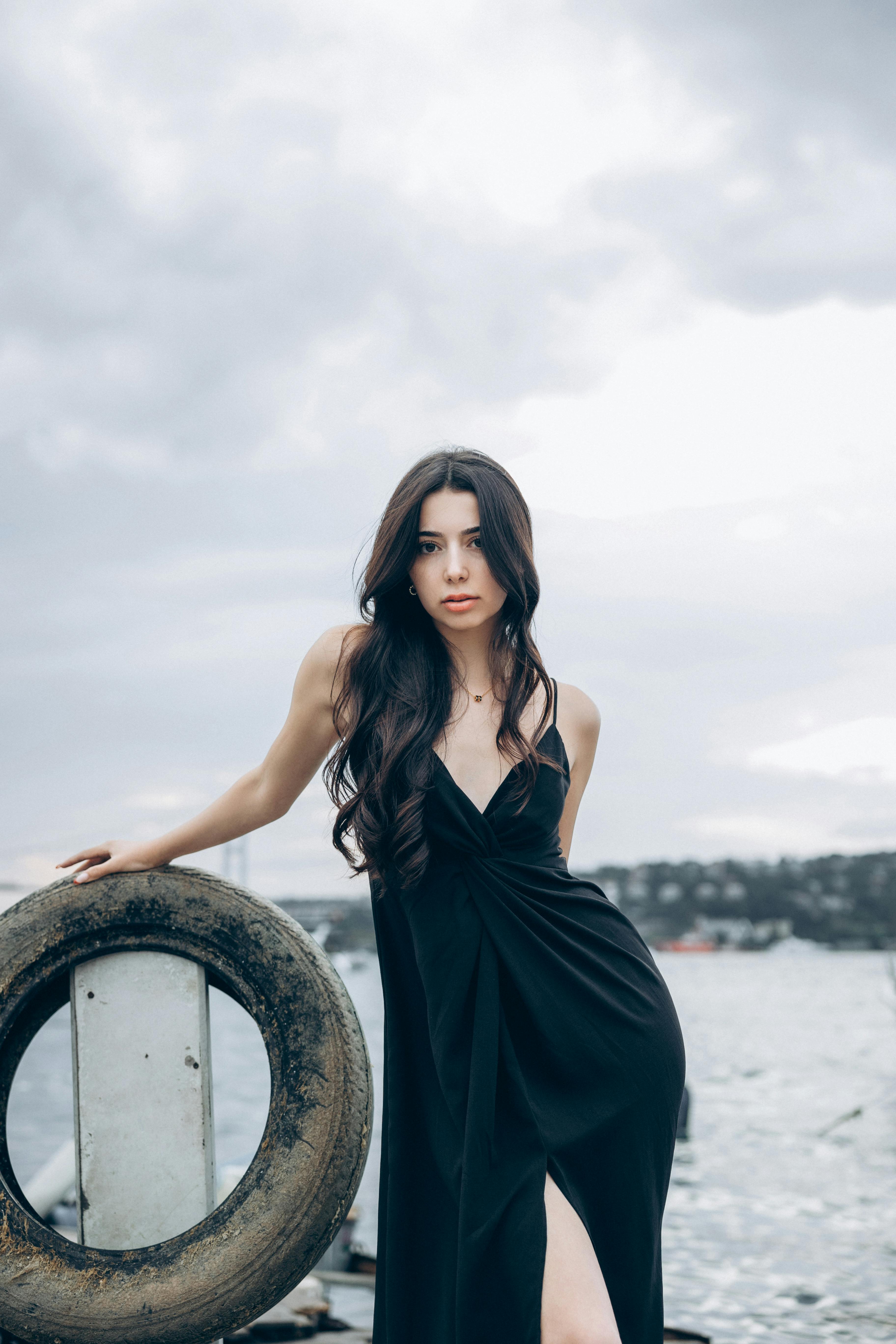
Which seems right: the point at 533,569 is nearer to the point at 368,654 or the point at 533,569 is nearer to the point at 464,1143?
the point at 368,654

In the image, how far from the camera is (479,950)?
217cm

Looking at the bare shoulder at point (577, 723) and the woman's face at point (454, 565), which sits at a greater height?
the woman's face at point (454, 565)

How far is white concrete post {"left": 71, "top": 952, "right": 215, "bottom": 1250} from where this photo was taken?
2.45m

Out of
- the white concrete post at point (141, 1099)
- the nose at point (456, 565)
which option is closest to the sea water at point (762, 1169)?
the white concrete post at point (141, 1099)

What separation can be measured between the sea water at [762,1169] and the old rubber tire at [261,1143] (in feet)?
6.93

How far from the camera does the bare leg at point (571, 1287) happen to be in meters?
1.89

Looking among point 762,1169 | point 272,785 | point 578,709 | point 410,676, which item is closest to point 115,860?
point 272,785

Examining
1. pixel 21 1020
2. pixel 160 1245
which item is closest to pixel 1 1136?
pixel 21 1020

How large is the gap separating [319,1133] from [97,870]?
745 millimetres

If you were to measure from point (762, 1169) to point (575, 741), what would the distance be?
369 inches

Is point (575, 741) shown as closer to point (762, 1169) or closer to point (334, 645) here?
point (334, 645)

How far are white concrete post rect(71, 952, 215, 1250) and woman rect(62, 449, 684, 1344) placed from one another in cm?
26

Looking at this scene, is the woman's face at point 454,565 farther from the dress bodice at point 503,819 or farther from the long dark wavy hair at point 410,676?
the dress bodice at point 503,819

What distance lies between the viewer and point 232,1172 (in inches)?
231
